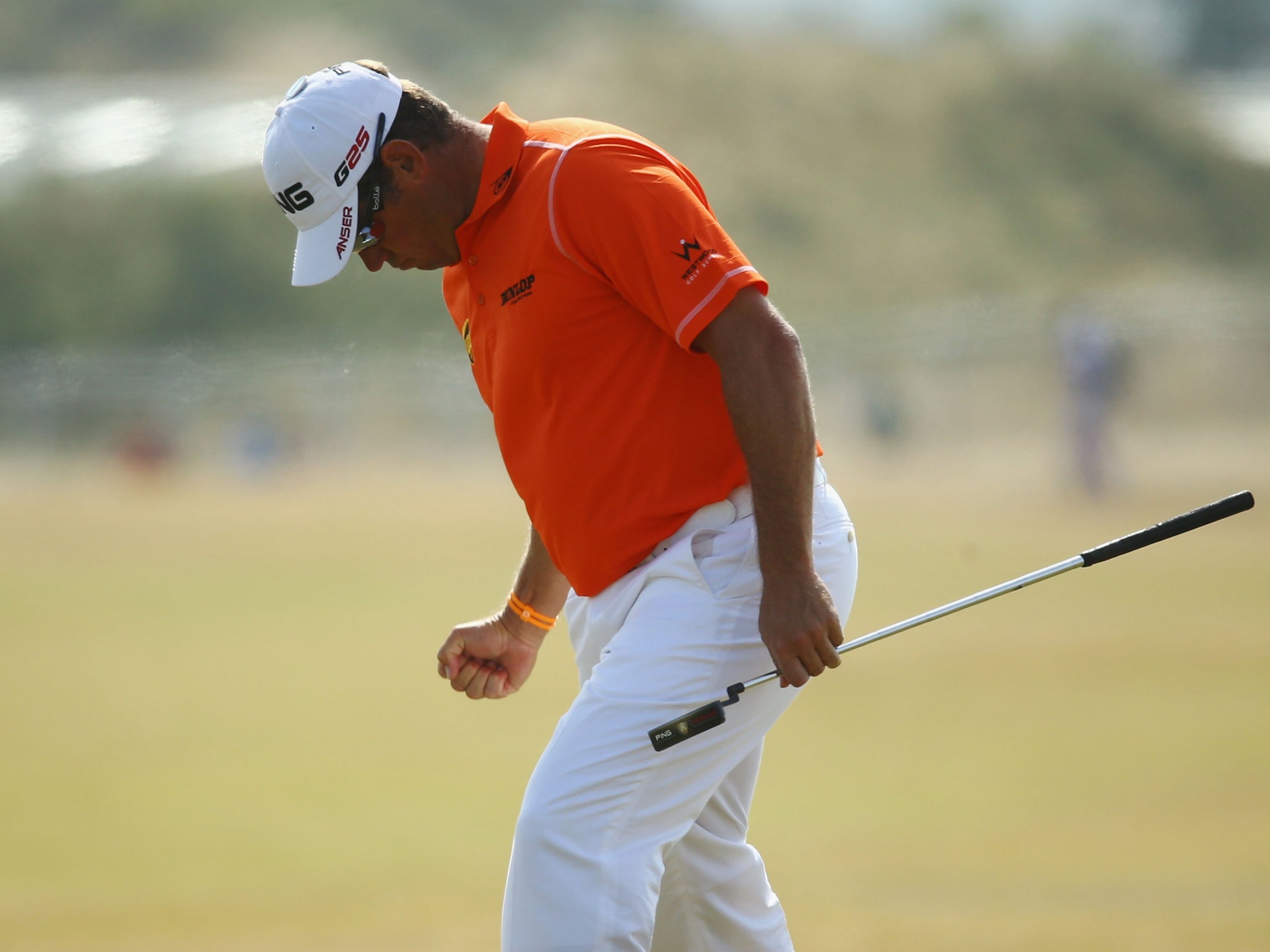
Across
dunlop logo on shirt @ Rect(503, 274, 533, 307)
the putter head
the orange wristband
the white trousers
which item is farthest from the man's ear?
the putter head

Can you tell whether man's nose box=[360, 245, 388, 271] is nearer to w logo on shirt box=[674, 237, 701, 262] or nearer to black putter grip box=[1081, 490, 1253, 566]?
w logo on shirt box=[674, 237, 701, 262]

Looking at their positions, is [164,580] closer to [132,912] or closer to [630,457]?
[132,912]

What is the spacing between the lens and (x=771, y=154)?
63344mm

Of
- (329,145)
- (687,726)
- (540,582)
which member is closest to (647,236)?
(329,145)

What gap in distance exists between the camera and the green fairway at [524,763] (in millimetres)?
4973

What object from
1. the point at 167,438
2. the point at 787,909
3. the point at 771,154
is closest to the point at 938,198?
the point at 771,154

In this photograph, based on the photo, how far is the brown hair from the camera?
9.70 ft

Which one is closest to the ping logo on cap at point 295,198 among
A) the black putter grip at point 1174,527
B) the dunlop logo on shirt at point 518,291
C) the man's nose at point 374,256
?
the man's nose at point 374,256

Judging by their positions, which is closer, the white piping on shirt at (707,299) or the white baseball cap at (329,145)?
the white piping on shirt at (707,299)

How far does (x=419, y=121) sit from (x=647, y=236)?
60cm

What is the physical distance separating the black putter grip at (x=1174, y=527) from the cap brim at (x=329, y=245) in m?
1.51

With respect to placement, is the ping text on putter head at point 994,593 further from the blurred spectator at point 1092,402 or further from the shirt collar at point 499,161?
the blurred spectator at point 1092,402

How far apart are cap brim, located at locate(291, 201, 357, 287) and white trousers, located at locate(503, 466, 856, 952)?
2.70ft

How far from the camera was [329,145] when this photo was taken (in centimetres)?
290
